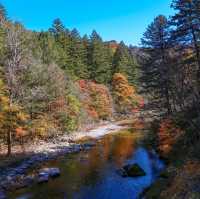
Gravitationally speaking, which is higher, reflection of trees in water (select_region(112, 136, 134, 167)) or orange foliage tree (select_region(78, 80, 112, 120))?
→ orange foliage tree (select_region(78, 80, 112, 120))

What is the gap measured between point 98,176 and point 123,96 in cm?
5218

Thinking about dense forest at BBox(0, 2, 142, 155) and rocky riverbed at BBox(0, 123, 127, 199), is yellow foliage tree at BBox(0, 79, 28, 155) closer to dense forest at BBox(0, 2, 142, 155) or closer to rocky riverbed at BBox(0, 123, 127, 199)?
dense forest at BBox(0, 2, 142, 155)

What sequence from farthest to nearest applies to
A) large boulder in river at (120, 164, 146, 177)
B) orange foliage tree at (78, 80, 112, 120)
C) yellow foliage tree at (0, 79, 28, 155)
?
orange foliage tree at (78, 80, 112, 120), yellow foliage tree at (0, 79, 28, 155), large boulder in river at (120, 164, 146, 177)

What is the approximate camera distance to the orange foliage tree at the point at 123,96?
73.9 metres

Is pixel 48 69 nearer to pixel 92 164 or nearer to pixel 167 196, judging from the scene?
pixel 92 164

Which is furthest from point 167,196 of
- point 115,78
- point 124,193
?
point 115,78

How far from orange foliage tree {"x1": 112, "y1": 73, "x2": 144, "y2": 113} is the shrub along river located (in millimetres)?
38100

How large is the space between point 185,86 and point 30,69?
2021 cm

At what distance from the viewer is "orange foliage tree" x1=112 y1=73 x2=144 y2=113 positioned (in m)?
73.9

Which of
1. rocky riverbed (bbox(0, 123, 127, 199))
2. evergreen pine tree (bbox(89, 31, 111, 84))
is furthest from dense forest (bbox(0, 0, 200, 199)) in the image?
evergreen pine tree (bbox(89, 31, 111, 84))

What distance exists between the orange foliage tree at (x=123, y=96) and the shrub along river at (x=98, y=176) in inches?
1500

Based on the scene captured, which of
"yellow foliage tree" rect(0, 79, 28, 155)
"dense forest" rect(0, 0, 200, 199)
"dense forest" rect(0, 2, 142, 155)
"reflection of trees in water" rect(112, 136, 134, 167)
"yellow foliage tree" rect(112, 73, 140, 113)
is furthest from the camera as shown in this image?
"yellow foliage tree" rect(112, 73, 140, 113)

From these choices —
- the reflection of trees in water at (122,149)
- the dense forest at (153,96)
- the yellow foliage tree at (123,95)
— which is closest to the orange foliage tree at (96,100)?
the dense forest at (153,96)

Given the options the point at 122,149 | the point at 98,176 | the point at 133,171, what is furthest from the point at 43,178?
the point at 122,149
